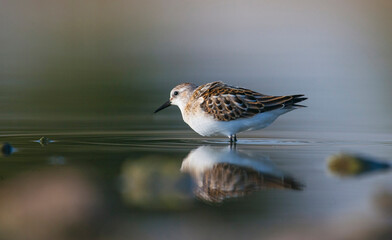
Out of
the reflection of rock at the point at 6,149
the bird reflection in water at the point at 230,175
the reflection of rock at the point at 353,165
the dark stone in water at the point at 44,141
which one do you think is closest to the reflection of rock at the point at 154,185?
the bird reflection in water at the point at 230,175

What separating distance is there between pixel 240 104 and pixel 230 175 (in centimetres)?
314

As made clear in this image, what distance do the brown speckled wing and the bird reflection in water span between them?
1.16m

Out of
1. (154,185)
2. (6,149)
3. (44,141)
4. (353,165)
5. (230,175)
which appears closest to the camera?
(154,185)

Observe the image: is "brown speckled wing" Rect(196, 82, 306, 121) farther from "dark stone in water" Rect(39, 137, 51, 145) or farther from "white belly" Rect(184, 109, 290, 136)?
"dark stone in water" Rect(39, 137, 51, 145)

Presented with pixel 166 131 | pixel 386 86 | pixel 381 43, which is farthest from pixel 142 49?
pixel 166 131

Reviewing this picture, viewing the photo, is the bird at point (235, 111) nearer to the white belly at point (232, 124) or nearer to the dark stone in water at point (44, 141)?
the white belly at point (232, 124)

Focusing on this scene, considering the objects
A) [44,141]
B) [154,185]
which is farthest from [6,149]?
[154,185]

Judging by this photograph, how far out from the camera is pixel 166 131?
12.4 metres

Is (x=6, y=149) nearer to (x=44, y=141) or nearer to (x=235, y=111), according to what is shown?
(x=44, y=141)

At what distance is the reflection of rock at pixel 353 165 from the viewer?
8.24m

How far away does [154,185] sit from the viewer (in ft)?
24.5

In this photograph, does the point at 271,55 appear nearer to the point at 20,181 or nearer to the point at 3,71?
the point at 3,71

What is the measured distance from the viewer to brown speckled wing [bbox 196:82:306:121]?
36.0 ft

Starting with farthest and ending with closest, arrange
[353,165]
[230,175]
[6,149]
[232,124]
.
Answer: [232,124]
[6,149]
[353,165]
[230,175]
